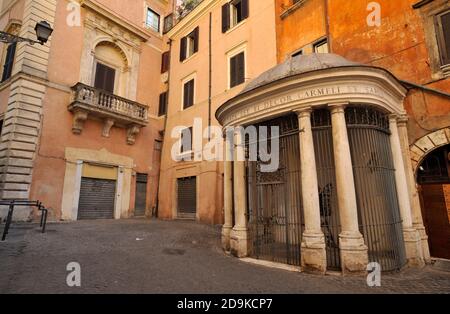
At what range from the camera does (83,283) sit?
162 inches

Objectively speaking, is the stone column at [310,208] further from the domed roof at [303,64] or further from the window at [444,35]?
the window at [444,35]

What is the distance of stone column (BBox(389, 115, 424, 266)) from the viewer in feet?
19.0

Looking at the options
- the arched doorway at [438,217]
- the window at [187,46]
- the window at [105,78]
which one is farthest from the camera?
the window at [187,46]

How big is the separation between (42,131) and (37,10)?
18.9 ft

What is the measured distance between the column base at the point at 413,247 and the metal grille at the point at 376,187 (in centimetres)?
14

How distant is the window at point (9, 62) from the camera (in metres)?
12.8

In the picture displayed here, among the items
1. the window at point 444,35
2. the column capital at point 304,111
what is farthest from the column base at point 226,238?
the window at point 444,35

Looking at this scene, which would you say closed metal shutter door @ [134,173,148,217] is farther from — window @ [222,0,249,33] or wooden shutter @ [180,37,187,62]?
window @ [222,0,249,33]

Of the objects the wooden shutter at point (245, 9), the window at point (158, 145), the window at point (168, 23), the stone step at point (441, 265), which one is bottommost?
the stone step at point (441, 265)

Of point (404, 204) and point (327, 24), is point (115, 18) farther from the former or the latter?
point (404, 204)
